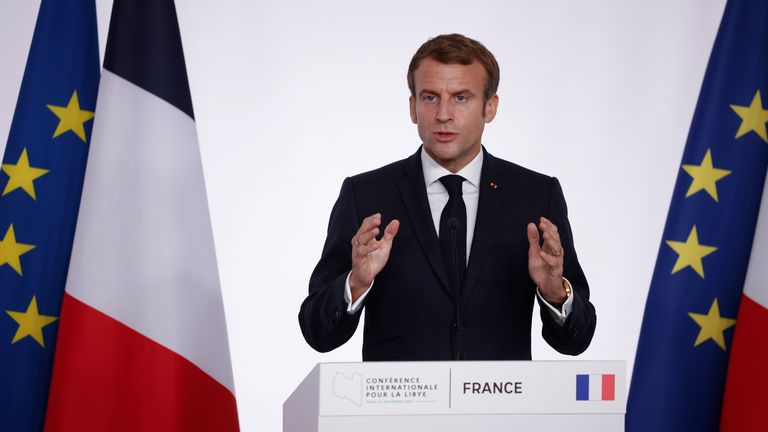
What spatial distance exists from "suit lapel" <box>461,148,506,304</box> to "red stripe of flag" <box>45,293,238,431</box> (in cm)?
129

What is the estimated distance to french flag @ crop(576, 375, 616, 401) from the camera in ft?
6.49

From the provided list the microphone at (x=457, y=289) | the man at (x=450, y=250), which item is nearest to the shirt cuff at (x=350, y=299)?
the man at (x=450, y=250)

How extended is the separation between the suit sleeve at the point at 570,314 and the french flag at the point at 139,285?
1.33 m

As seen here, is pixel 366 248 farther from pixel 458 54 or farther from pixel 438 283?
pixel 458 54

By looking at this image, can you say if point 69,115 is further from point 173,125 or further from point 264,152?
point 264,152

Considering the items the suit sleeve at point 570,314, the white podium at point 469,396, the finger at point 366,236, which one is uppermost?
the finger at point 366,236

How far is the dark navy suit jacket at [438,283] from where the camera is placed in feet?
8.54

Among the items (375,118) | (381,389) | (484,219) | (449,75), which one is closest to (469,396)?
(381,389)

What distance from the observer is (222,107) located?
437 cm

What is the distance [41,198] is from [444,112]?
1.62m

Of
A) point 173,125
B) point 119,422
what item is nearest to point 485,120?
point 173,125

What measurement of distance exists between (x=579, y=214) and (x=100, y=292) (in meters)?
2.25

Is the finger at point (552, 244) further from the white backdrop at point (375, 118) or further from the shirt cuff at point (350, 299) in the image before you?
the white backdrop at point (375, 118)

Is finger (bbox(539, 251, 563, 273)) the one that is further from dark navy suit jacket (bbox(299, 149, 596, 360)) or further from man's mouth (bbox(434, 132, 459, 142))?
man's mouth (bbox(434, 132, 459, 142))
